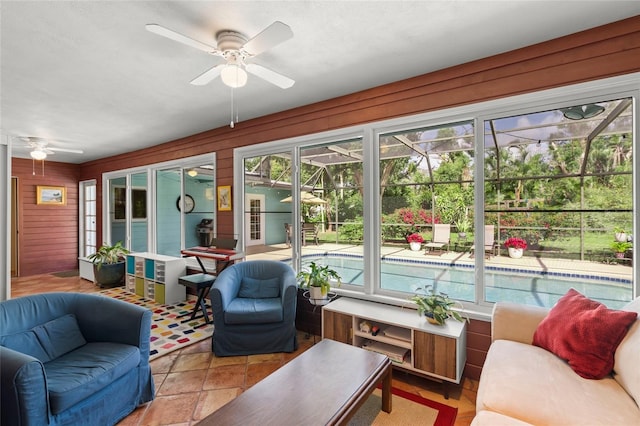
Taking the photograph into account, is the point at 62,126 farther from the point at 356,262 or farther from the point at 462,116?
the point at 462,116

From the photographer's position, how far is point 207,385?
2.48 meters

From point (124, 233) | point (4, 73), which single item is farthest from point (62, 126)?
point (124, 233)

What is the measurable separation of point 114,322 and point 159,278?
8.67ft

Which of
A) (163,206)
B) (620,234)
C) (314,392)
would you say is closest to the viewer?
(314,392)

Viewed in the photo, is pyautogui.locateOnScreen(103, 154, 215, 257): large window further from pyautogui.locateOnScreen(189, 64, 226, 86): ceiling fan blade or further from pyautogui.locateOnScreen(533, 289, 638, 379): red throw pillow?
pyautogui.locateOnScreen(533, 289, 638, 379): red throw pillow

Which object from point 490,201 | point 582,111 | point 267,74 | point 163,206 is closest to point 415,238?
point 490,201

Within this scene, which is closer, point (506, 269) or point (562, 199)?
point (562, 199)

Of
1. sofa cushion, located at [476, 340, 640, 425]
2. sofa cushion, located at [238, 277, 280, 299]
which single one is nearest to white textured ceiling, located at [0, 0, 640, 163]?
sofa cushion, located at [238, 277, 280, 299]

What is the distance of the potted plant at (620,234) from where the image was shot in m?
2.17

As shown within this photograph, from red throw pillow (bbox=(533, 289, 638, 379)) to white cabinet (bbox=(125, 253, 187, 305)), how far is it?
4588mm

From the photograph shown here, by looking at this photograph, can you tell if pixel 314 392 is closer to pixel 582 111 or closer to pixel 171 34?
pixel 171 34

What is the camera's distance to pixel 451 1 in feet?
6.08

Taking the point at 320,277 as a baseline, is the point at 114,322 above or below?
below

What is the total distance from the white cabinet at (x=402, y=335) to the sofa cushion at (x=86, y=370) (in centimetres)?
164
